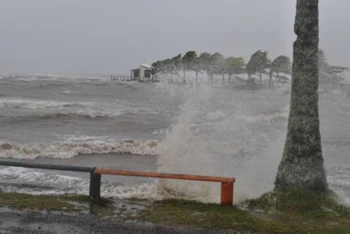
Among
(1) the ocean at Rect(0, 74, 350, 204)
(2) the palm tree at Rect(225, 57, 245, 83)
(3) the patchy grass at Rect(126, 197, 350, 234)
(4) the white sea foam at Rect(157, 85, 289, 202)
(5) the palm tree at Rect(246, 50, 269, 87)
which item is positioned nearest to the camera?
(3) the patchy grass at Rect(126, 197, 350, 234)

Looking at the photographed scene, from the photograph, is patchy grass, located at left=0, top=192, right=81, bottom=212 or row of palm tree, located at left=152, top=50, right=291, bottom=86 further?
row of palm tree, located at left=152, top=50, right=291, bottom=86

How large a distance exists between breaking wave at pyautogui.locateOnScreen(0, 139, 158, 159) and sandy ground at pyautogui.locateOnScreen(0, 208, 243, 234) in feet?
30.3

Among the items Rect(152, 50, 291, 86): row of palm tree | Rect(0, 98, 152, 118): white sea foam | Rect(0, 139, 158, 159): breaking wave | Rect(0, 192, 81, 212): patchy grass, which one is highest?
Rect(152, 50, 291, 86): row of palm tree

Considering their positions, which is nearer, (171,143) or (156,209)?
(156,209)

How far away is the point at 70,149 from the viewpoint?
15695 millimetres

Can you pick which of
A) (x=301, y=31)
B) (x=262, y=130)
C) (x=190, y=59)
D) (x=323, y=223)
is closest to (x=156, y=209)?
(x=323, y=223)

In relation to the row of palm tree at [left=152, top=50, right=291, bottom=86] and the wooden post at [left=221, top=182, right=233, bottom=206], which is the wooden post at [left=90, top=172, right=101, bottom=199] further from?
the row of palm tree at [left=152, top=50, right=291, bottom=86]

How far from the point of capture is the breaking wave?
49.1 ft

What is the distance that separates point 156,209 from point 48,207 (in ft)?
4.98

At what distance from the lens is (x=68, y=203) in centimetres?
652

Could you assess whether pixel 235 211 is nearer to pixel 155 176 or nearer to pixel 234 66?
pixel 155 176

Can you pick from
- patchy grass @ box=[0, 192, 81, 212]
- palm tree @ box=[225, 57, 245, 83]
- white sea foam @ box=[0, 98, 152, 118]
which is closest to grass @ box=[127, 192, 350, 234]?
patchy grass @ box=[0, 192, 81, 212]

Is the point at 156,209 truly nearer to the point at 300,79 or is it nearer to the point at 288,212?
the point at 288,212

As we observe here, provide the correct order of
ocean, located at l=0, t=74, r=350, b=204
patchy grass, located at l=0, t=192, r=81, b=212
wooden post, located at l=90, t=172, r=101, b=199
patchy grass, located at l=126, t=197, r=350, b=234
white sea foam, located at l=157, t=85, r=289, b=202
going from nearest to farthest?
patchy grass, located at l=126, t=197, r=350, b=234 → patchy grass, located at l=0, t=192, r=81, b=212 → wooden post, located at l=90, t=172, r=101, b=199 → white sea foam, located at l=157, t=85, r=289, b=202 → ocean, located at l=0, t=74, r=350, b=204
